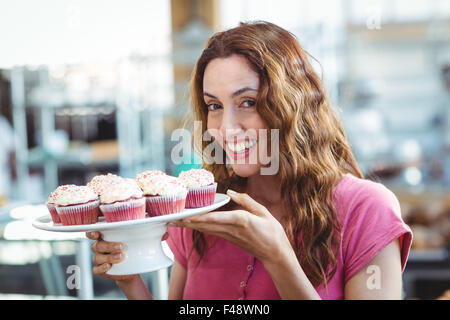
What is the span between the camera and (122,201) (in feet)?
2.68

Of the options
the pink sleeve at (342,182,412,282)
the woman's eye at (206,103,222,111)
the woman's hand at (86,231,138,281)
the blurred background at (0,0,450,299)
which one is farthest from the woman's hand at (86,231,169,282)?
the blurred background at (0,0,450,299)

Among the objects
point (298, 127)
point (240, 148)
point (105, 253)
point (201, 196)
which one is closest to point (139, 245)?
point (105, 253)

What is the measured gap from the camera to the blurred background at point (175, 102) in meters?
2.49

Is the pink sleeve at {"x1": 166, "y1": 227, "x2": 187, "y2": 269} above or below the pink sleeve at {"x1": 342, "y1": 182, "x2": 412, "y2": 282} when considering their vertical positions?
below

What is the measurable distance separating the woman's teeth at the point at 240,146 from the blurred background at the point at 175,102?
153 cm

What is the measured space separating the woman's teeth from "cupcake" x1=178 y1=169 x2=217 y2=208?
0.10 meters

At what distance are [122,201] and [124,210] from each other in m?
0.02

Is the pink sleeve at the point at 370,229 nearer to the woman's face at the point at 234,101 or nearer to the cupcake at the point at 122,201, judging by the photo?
the woman's face at the point at 234,101

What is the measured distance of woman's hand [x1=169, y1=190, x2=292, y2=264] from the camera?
→ 71cm

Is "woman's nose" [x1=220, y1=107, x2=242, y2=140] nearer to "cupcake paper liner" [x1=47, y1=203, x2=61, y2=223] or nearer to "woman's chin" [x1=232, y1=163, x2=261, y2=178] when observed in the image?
"woman's chin" [x1=232, y1=163, x2=261, y2=178]

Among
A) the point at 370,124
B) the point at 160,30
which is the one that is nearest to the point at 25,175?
the point at 160,30

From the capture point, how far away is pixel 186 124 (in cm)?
110

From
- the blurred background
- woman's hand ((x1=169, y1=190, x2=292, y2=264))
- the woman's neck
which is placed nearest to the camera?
woman's hand ((x1=169, y1=190, x2=292, y2=264))
